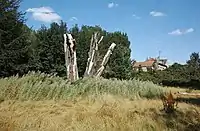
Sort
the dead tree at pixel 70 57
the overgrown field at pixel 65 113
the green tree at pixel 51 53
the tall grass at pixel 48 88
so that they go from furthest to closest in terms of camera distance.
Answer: the green tree at pixel 51 53 < the dead tree at pixel 70 57 < the tall grass at pixel 48 88 < the overgrown field at pixel 65 113

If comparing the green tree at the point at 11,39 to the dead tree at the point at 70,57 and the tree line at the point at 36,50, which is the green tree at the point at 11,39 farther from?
the dead tree at the point at 70,57

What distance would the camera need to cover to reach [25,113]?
783 cm

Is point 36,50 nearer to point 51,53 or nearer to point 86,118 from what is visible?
point 51,53

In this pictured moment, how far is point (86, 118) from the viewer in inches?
307

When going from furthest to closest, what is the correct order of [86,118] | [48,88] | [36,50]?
[36,50], [48,88], [86,118]

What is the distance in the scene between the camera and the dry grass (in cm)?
709

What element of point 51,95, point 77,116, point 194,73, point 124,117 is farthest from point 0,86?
point 194,73

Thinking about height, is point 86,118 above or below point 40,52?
below

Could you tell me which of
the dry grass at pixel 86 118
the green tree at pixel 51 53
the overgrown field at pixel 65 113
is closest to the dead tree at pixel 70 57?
the overgrown field at pixel 65 113

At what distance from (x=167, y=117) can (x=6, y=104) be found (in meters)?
4.24

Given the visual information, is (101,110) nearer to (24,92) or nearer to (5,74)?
(24,92)

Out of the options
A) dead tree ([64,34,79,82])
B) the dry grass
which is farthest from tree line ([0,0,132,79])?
the dry grass

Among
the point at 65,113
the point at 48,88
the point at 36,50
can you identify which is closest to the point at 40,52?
the point at 36,50

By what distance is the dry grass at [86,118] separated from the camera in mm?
7094
